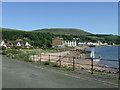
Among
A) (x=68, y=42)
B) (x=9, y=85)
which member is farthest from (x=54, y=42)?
(x=9, y=85)

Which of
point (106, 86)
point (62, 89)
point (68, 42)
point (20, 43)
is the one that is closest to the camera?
point (62, 89)

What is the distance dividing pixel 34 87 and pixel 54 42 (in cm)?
12627

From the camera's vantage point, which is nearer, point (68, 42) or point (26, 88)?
point (26, 88)

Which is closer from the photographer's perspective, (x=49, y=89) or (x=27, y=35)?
(x=49, y=89)

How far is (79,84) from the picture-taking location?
7.38m

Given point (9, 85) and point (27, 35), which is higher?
point (27, 35)

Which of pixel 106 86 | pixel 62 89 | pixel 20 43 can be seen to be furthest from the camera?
pixel 20 43

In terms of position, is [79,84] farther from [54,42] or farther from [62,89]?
[54,42]

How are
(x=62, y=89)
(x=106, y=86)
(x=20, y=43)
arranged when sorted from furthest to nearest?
(x=20, y=43) < (x=106, y=86) < (x=62, y=89)

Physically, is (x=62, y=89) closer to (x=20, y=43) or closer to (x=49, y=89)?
(x=49, y=89)

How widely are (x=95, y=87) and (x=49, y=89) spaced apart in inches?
78.9

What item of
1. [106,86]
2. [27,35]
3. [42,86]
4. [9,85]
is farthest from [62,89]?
[27,35]

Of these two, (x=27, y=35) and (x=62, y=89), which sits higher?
(x=27, y=35)

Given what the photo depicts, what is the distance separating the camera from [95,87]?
6887mm
